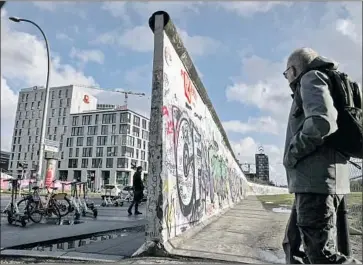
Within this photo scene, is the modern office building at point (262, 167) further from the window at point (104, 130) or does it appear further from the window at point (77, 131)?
the window at point (77, 131)

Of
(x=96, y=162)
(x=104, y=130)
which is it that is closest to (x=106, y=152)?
(x=96, y=162)

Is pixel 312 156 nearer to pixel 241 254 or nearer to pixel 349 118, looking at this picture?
pixel 349 118

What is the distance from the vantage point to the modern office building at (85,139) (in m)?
91.1

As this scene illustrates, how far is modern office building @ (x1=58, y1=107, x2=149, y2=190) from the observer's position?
299 ft

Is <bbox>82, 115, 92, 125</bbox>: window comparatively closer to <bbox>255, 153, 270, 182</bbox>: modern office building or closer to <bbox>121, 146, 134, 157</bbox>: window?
<bbox>121, 146, 134, 157</bbox>: window

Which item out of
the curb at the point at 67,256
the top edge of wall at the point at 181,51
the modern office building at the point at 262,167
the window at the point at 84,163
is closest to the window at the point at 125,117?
the window at the point at 84,163

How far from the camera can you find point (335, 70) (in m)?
2.48

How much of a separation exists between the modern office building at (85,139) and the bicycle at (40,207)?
81.4 m

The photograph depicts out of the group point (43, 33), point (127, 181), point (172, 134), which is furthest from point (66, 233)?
point (127, 181)

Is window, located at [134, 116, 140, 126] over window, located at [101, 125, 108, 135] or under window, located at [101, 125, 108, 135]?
over

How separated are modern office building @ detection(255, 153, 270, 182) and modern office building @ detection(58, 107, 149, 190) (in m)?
37.2

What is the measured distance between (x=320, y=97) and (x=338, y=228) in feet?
3.88

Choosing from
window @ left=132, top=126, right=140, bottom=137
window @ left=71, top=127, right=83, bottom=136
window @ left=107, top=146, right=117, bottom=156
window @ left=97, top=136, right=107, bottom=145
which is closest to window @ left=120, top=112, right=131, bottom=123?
window @ left=132, top=126, right=140, bottom=137

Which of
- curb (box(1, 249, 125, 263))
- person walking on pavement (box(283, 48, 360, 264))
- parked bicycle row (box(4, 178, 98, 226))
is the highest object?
person walking on pavement (box(283, 48, 360, 264))
